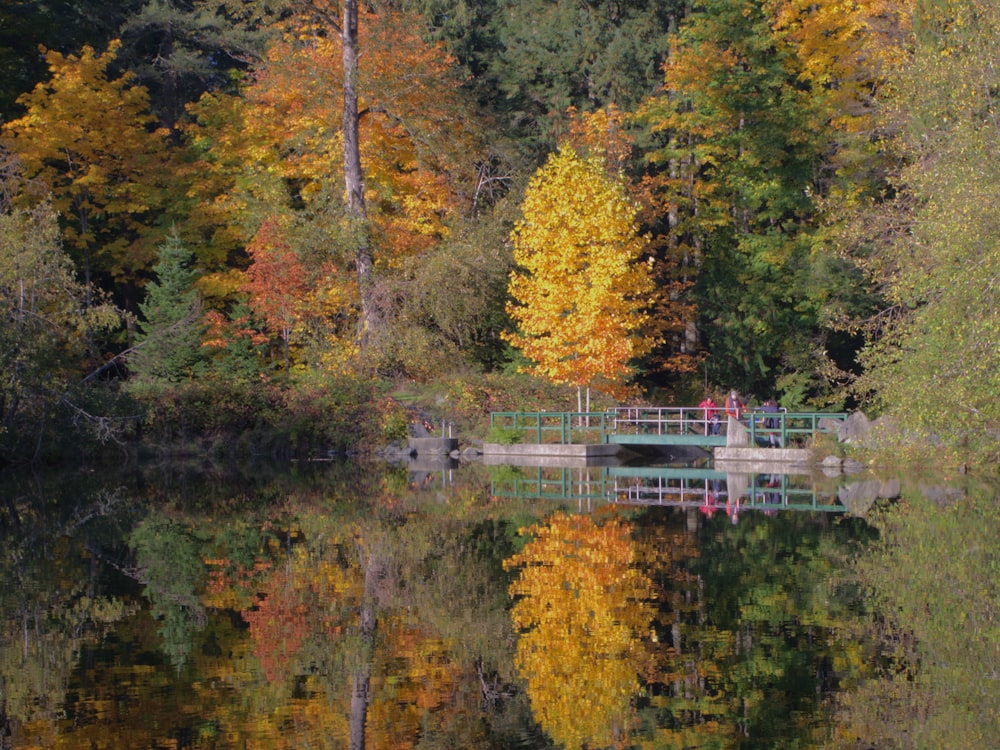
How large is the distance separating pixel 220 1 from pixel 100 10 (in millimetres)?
12792

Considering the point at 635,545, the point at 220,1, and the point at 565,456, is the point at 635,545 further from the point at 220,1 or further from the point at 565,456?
the point at 220,1

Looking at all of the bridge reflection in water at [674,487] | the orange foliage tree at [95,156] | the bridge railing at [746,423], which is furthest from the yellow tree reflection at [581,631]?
the orange foliage tree at [95,156]

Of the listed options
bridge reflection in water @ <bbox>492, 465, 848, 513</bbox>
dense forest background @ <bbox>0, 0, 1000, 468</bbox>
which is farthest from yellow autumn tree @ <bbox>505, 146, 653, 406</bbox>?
bridge reflection in water @ <bbox>492, 465, 848, 513</bbox>

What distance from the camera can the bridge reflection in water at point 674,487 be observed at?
22734 millimetres

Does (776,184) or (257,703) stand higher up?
(776,184)

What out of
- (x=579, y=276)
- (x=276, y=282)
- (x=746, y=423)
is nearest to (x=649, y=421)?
(x=746, y=423)

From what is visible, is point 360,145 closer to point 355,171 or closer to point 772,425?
point 355,171

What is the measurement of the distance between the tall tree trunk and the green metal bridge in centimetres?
586

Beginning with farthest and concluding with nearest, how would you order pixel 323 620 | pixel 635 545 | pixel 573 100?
pixel 573 100 < pixel 635 545 < pixel 323 620

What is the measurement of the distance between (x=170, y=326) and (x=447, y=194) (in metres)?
10.9

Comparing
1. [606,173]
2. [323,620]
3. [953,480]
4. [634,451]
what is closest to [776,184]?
[606,173]

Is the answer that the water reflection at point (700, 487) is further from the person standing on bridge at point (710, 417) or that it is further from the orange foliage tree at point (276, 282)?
the orange foliage tree at point (276, 282)

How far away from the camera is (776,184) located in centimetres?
4059

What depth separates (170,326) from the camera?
129 ft
